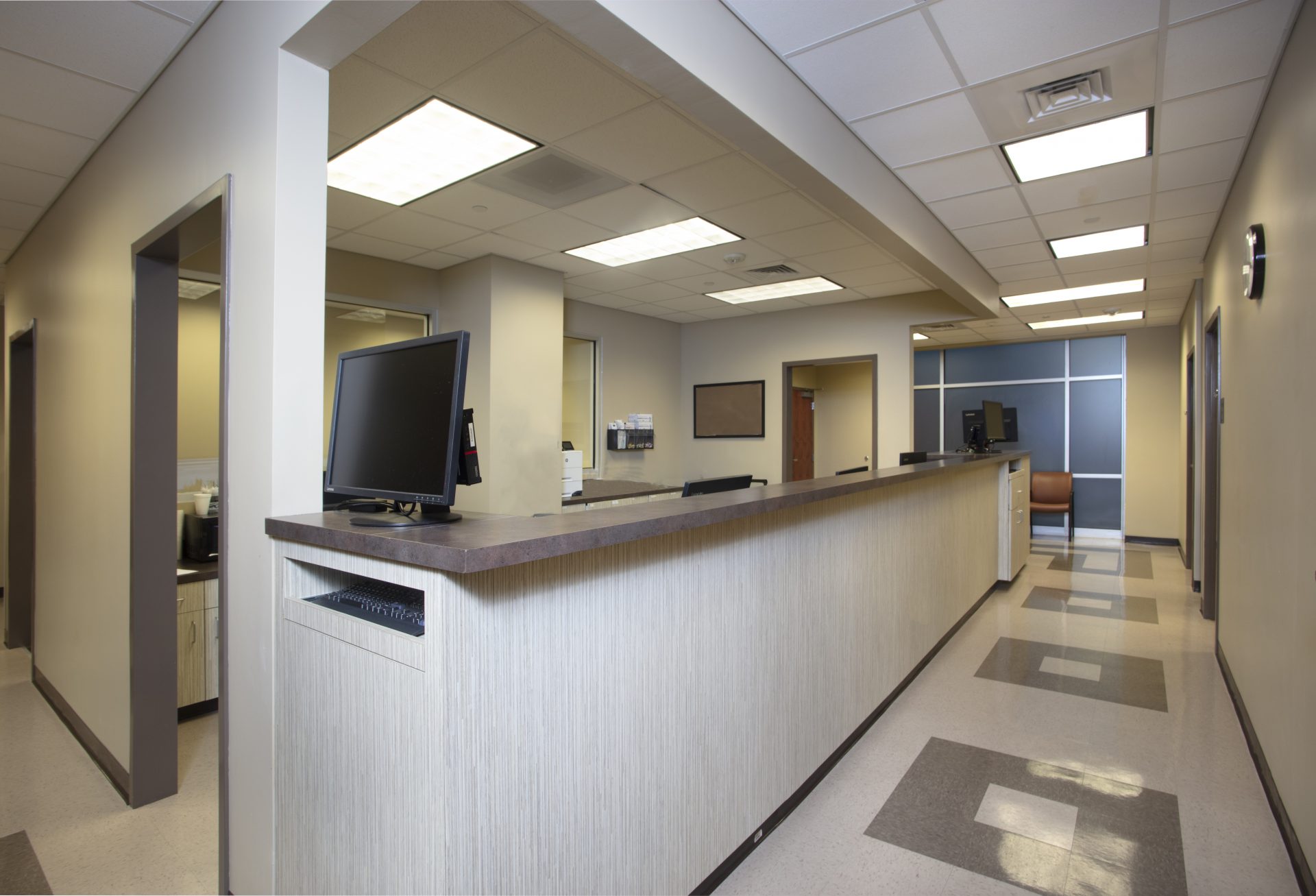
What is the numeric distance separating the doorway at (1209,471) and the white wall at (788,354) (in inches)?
81.5

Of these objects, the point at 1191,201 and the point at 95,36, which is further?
the point at 1191,201

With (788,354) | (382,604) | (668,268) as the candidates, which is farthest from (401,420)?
(788,354)

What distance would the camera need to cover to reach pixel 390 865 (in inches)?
51.8

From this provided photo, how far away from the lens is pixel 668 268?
5574 millimetres

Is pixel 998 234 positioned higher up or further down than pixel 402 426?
higher up

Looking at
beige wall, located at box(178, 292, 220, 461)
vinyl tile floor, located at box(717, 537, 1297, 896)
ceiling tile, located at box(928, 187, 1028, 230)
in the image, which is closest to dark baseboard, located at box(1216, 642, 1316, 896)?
vinyl tile floor, located at box(717, 537, 1297, 896)

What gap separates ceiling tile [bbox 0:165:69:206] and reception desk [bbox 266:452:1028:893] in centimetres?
299

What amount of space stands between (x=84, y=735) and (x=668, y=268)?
466cm

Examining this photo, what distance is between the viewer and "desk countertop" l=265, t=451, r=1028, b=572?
1.14m

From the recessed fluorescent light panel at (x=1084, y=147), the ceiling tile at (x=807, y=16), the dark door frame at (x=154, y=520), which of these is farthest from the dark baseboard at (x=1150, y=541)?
the dark door frame at (x=154, y=520)

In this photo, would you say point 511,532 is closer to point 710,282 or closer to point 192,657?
point 192,657

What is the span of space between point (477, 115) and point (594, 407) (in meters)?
4.26

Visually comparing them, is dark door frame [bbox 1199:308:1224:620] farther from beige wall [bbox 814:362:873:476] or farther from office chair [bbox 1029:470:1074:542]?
beige wall [bbox 814:362:873:476]

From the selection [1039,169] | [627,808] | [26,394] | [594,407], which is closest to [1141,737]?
[627,808]
